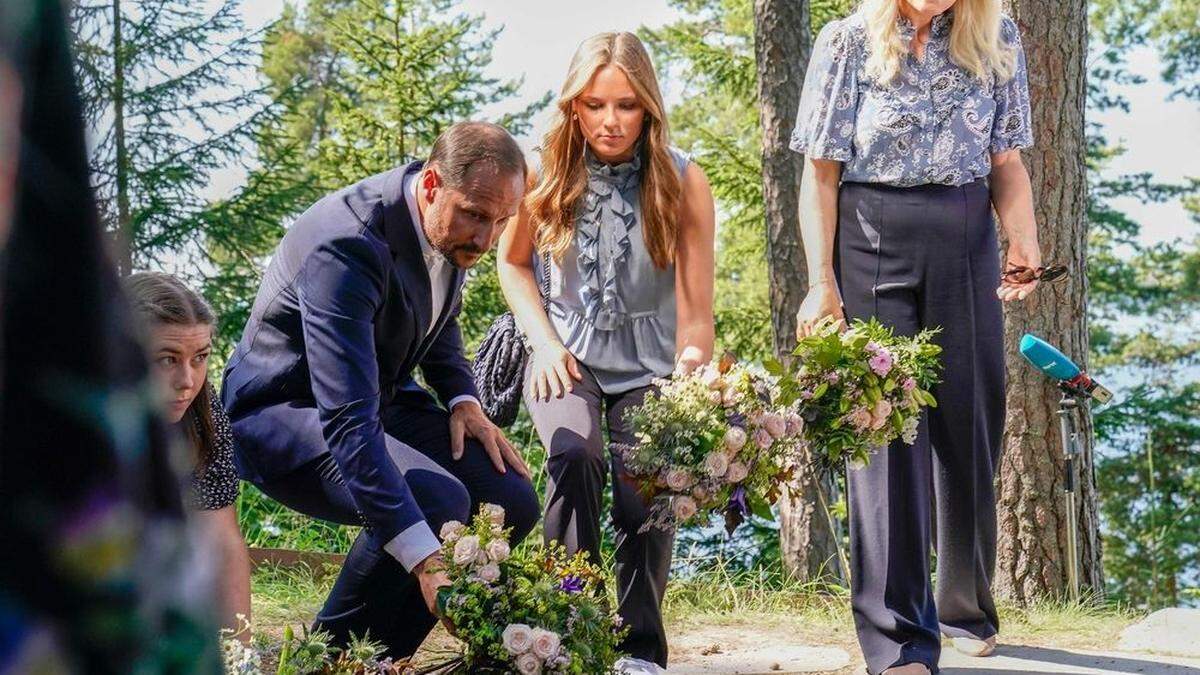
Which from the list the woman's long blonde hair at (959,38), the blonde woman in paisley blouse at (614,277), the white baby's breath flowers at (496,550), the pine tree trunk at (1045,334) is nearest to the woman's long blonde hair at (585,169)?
the blonde woman in paisley blouse at (614,277)

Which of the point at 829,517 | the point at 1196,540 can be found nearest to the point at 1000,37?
the point at 829,517

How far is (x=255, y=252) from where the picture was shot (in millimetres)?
13656

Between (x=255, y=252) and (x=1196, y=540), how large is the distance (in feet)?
41.9

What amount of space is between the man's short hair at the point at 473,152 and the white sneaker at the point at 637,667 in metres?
1.36

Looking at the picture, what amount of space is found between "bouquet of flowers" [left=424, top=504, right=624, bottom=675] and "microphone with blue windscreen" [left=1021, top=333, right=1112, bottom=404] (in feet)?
9.19

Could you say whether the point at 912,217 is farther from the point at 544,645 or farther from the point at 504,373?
the point at 544,645

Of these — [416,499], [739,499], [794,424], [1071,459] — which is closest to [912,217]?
[794,424]

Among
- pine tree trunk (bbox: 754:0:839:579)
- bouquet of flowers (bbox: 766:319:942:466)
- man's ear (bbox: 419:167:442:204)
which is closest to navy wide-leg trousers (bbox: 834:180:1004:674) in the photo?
bouquet of flowers (bbox: 766:319:942:466)

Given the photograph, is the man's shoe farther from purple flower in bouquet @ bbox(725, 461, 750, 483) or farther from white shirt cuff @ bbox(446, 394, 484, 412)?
white shirt cuff @ bbox(446, 394, 484, 412)

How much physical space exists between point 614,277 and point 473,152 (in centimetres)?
90

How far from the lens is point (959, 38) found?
404 centimetres

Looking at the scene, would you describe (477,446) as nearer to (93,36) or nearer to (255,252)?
(93,36)

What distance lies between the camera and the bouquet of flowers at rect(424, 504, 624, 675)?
314 centimetres

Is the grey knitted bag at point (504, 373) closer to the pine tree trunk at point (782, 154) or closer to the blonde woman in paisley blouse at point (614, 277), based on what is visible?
the blonde woman in paisley blouse at point (614, 277)
